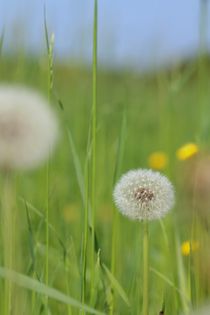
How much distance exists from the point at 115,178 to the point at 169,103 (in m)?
0.67

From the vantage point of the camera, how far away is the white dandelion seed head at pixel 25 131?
596mm

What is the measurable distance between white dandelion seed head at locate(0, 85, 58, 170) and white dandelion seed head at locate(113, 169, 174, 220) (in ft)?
0.46

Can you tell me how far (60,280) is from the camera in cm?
163

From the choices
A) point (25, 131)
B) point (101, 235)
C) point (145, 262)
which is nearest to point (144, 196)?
point (145, 262)

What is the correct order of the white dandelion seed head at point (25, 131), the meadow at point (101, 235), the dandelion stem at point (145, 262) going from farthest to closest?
1. the meadow at point (101, 235)
2. the dandelion stem at point (145, 262)
3. the white dandelion seed head at point (25, 131)

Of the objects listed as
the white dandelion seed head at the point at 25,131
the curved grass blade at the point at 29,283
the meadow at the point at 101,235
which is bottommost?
the meadow at the point at 101,235

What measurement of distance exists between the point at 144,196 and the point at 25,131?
0.60ft

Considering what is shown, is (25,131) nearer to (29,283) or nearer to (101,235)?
(29,283)

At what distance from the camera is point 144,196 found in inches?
30.1

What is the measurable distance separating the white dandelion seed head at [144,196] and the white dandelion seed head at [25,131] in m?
0.14

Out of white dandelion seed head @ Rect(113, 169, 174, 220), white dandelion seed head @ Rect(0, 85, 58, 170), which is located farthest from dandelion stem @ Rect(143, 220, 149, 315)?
white dandelion seed head @ Rect(0, 85, 58, 170)

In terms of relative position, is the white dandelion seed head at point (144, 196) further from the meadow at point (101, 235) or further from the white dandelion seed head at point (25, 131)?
the white dandelion seed head at point (25, 131)

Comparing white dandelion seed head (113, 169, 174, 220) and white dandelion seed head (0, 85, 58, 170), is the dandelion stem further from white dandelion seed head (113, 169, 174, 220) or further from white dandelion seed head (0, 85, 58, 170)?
white dandelion seed head (0, 85, 58, 170)

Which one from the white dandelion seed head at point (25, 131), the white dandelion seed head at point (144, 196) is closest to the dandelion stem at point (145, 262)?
the white dandelion seed head at point (144, 196)
